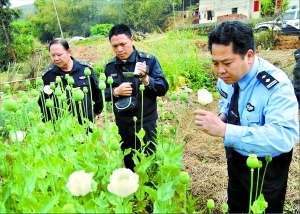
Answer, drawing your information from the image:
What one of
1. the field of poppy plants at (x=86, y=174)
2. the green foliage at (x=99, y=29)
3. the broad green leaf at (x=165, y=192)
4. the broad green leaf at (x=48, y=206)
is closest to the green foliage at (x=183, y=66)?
the field of poppy plants at (x=86, y=174)

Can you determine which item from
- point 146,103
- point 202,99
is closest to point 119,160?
point 202,99

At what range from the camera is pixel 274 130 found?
3.74 feet

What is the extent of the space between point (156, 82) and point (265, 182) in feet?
3.22

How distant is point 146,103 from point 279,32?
824cm

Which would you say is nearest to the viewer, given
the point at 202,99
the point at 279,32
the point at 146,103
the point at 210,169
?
the point at 202,99

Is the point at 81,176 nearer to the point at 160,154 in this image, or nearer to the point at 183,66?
the point at 160,154

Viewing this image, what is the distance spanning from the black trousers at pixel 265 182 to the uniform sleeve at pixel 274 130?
17 centimetres

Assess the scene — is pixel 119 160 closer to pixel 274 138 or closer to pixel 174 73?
pixel 274 138

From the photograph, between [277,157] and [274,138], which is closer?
[274,138]

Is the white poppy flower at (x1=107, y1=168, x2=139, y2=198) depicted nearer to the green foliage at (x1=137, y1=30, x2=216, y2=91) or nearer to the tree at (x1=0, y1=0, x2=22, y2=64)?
the green foliage at (x1=137, y1=30, x2=216, y2=91)

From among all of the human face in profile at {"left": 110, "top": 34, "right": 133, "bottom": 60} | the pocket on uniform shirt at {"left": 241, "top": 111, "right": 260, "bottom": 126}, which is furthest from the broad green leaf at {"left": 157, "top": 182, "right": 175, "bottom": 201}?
the human face in profile at {"left": 110, "top": 34, "right": 133, "bottom": 60}

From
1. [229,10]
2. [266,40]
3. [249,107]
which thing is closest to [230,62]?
[249,107]

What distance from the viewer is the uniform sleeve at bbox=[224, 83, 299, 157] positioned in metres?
1.15

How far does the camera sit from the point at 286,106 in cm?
117
